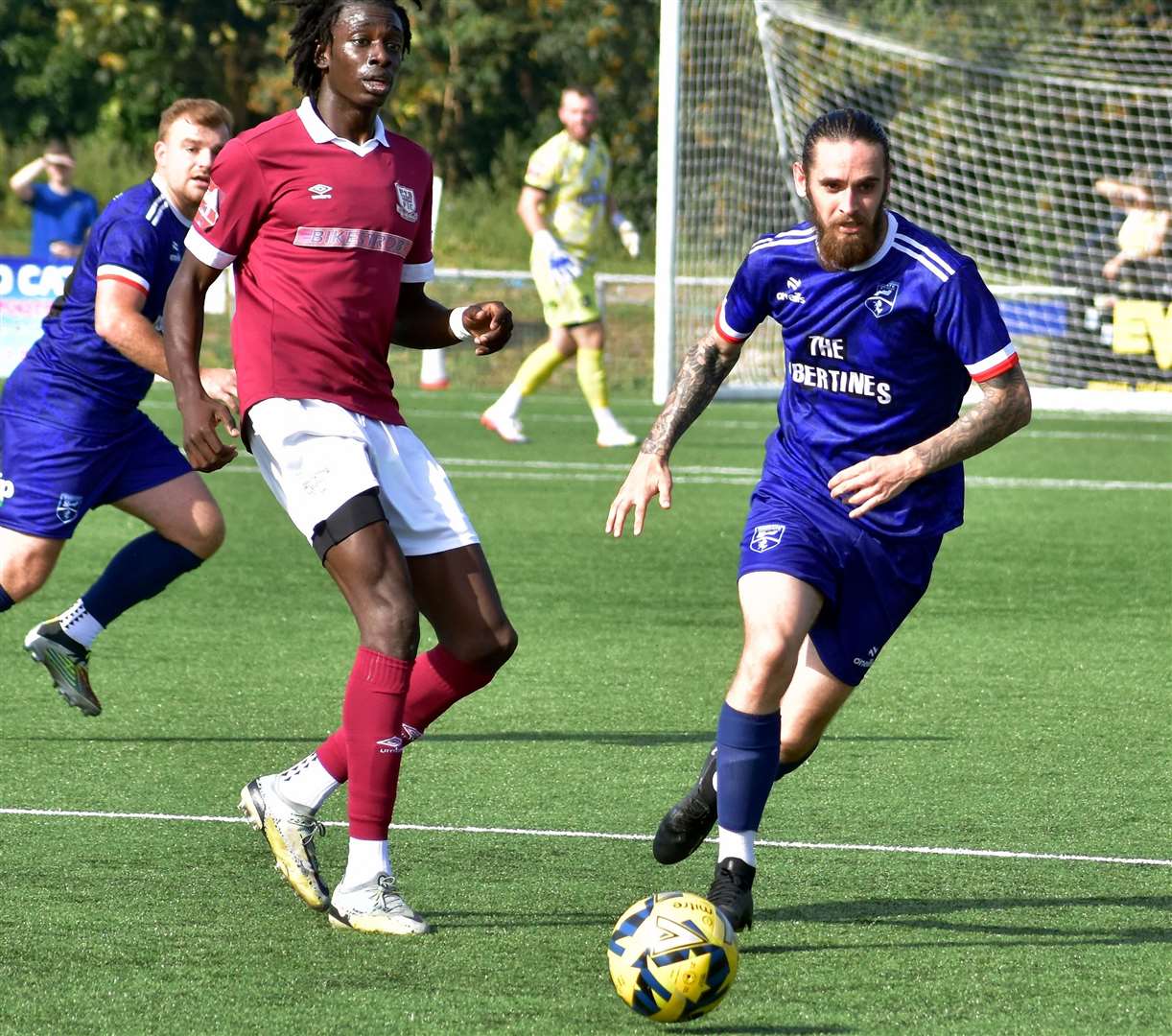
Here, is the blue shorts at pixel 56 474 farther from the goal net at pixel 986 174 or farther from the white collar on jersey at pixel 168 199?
the goal net at pixel 986 174

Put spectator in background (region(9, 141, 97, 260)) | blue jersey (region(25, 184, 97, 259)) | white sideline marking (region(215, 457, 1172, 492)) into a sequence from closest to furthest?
white sideline marking (region(215, 457, 1172, 492)), spectator in background (region(9, 141, 97, 260)), blue jersey (region(25, 184, 97, 259))

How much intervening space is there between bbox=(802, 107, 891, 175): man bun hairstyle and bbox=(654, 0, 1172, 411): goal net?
14.6m

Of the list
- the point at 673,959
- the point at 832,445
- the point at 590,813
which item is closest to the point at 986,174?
the point at 590,813

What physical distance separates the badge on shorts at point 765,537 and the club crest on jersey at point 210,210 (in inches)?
58.2

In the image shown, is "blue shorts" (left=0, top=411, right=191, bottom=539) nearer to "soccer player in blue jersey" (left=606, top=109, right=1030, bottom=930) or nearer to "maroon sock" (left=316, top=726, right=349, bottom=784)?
"maroon sock" (left=316, top=726, right=349, bottom=784)

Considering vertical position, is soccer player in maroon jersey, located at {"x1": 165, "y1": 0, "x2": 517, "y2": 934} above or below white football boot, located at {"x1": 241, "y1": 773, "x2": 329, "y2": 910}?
above

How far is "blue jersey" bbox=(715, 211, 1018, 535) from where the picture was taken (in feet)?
16.8

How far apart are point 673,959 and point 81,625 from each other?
359cm

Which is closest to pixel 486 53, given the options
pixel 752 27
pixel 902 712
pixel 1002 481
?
pixel 752 27

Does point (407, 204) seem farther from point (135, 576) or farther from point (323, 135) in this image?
point (135, 576)

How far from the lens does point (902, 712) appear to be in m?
7.82

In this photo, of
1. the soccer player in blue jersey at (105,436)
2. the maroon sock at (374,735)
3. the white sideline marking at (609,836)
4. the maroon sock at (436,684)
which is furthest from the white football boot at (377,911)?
the soccer player in blue jersey at (105,436)

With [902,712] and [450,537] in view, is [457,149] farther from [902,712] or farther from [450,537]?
[450,537]

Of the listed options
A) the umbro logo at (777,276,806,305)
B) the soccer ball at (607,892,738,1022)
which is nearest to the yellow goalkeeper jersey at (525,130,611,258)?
the umbro logo at (777,276,806,305)
